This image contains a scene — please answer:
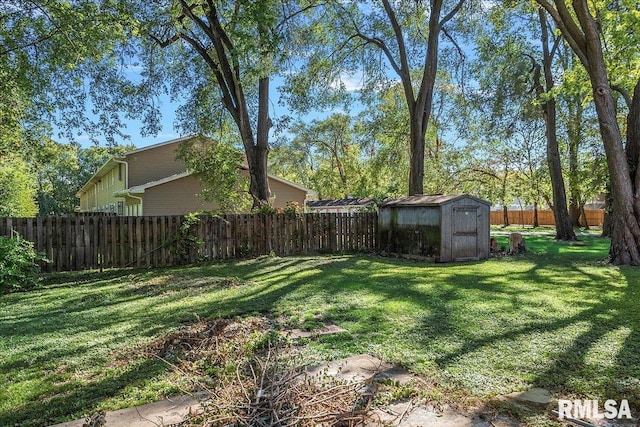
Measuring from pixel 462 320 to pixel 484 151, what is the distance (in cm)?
2808

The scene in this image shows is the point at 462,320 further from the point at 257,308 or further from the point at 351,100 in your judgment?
the point at 351,100

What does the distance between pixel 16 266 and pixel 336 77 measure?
11.7 metres

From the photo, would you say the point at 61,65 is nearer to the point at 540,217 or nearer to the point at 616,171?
the point at 616,171

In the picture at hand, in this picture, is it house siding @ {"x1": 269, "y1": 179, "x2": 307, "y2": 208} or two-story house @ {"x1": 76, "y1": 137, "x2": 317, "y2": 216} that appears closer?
two-story house @ {"x1": 76, "y1": 137, "x2": 317, "y2": 216}

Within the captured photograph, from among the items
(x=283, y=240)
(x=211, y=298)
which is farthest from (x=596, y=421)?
(x=283, y=240)

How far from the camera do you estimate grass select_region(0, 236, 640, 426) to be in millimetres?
2812

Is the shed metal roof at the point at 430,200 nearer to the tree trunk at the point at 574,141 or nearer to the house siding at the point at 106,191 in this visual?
the tree trunk at the point at 574,141

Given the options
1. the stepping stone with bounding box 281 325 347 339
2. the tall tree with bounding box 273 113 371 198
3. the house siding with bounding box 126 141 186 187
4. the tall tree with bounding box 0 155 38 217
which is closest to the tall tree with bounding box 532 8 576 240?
the stepping stone with bounding box 281 325 347 339

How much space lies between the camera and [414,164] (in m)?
13.8

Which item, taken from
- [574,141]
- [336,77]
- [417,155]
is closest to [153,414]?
[417,155]

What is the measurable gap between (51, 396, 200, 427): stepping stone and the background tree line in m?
7.19

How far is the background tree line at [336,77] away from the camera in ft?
29.0

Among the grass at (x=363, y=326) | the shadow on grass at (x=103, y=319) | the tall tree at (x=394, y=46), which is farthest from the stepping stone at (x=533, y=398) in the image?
the tall tree at (x=394, y=46)

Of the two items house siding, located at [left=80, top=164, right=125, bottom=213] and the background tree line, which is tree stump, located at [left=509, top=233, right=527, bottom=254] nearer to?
the background tree line
